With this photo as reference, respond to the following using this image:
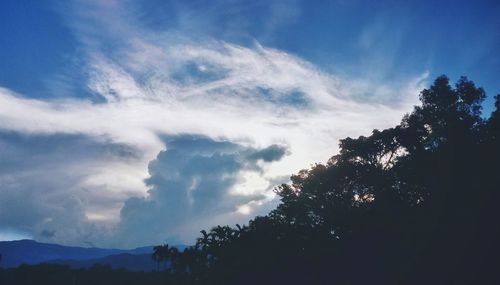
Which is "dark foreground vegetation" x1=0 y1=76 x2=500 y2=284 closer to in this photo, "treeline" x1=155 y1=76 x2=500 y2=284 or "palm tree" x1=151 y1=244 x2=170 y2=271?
"treeline" x1=155 y1=76 x2=500 y2=284

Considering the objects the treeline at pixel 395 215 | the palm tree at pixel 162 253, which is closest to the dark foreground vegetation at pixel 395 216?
the treeline at pixel 395 215

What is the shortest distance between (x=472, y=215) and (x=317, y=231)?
2009cm

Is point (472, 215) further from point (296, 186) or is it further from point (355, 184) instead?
point (296, 186)

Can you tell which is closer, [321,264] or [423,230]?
[423,230]

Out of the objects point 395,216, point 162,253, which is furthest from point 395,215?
point 162,253

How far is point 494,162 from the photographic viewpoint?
43344 millimetres

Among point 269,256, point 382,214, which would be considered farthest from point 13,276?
point 382,214

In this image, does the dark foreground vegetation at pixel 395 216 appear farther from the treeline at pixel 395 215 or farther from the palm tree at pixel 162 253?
the palm tree at pixel 162 253

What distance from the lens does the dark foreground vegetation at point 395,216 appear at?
3916cm

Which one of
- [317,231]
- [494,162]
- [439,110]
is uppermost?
[439,110]

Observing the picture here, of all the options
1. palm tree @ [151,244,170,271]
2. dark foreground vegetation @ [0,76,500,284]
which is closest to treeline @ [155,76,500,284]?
dark foreground vegetation @ [0,76,500,284]

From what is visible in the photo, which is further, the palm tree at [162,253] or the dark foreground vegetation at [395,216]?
the palm tree at [162,253]

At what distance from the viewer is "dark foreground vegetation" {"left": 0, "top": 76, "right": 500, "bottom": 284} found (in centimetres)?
3916

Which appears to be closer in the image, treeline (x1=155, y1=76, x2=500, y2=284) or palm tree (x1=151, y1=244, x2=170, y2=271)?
treeline (x1=155, y1=76, x2=500, y2=284)
